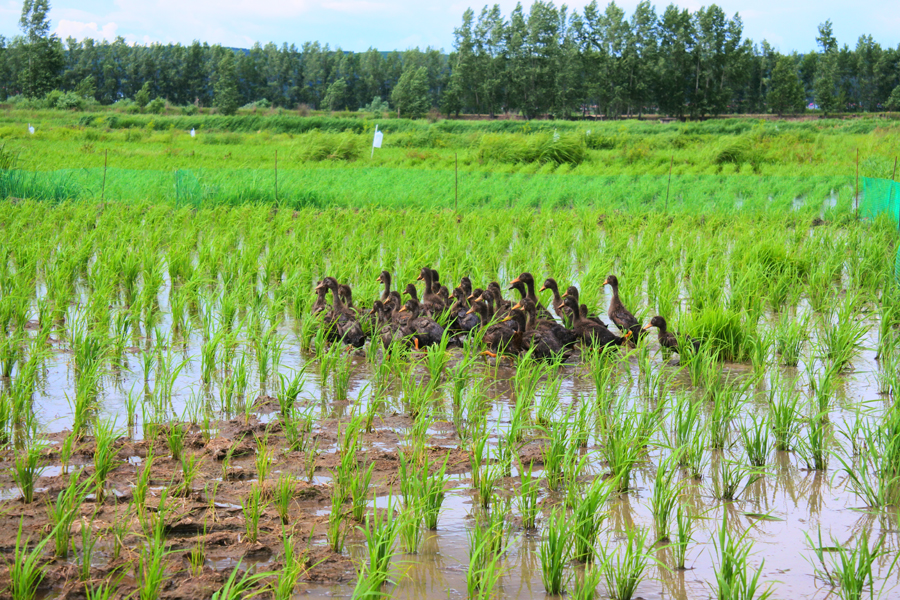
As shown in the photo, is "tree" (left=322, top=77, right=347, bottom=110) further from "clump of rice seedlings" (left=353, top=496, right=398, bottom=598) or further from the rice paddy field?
"clump of rice seedlings" (left=353, top=496, right=398, bottom=598)

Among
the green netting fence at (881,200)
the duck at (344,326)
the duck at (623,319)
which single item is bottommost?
the duck at (344,326)

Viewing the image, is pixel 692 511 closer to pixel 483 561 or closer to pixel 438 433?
pixel 483 561

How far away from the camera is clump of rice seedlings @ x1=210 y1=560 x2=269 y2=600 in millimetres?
2561

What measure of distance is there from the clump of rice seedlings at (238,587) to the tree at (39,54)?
72.9m

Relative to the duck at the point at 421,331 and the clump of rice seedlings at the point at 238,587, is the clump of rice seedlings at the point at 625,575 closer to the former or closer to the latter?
the clump of rice seedlings at the point at 238,587

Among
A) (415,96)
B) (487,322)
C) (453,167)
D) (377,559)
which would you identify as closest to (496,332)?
(487,322)

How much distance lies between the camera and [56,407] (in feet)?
16.2

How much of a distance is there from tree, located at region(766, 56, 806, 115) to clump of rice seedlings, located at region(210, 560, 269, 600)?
73003 millimetres

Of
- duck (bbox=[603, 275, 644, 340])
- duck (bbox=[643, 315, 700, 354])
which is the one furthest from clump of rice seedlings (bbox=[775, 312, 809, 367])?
duck (bbox=[603, 275, 644, 340])

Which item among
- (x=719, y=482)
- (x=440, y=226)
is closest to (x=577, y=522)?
(x=719, y=482)

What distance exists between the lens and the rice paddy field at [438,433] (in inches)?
121

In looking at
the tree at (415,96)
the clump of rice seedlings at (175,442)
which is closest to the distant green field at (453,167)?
the clump of rice seedlings at (175,442)

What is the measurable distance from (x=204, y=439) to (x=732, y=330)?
13.7 feet

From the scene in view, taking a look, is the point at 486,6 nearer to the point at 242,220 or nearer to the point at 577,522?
the point at 242,220
